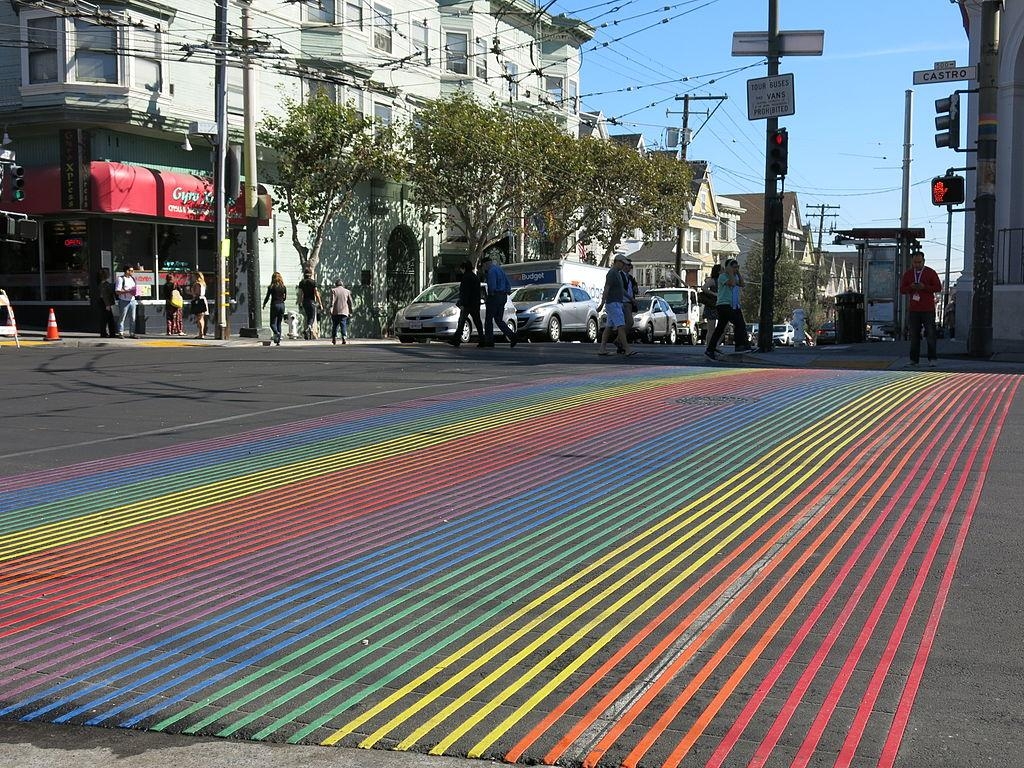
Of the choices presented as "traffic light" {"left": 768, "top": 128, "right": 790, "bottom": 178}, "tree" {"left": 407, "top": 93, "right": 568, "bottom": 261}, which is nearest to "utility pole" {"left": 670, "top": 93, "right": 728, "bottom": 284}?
"tree" {"left": 407, "top": 93, "right": 568, "bottom": 261}

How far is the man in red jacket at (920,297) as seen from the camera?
16094 millimetres

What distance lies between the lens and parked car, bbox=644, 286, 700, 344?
36.2 m

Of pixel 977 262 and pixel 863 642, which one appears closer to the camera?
pixel 863 642

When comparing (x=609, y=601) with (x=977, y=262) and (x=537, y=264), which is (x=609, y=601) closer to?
(x=977, y=262)

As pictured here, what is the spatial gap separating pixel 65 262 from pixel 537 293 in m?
12.6

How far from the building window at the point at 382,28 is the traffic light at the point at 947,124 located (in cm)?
2262

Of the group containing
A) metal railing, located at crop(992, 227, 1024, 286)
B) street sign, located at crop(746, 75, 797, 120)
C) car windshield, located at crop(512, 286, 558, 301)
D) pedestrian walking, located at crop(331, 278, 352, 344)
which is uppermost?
street sign, located at crop(746, 75, 797, 120)

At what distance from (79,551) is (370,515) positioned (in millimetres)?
1577

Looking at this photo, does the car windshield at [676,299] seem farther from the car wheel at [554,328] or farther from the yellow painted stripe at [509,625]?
the yellow painted stripe at [509,625]

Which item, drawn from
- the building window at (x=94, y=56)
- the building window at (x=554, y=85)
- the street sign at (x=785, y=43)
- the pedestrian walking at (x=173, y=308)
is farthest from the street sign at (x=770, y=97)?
the building window at (x=554, y=85)

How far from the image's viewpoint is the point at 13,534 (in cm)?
618

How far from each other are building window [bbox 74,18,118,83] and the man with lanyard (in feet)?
16.0

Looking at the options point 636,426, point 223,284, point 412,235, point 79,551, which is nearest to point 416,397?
point 636,426

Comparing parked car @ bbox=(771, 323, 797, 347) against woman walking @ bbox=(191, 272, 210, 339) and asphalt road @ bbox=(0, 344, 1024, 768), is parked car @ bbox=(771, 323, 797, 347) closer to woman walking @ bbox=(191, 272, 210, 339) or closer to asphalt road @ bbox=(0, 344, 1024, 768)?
woman walking @ bbox=(191, 272, 210, 339)
